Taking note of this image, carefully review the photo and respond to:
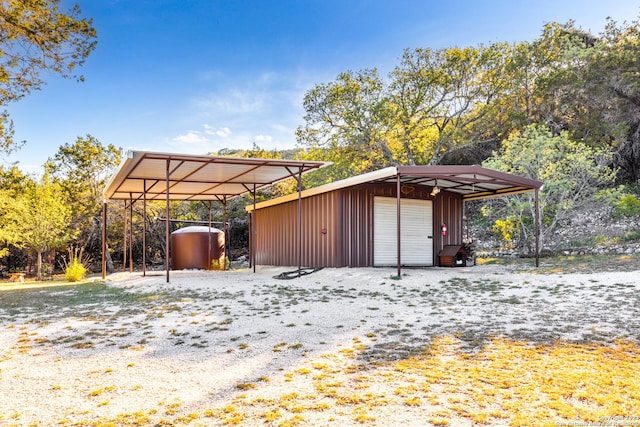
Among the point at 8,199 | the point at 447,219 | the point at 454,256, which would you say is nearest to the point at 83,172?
the point at 8,199

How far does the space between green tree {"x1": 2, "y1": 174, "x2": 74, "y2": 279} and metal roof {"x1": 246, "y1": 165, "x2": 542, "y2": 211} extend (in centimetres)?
815

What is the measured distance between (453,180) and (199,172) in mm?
5794

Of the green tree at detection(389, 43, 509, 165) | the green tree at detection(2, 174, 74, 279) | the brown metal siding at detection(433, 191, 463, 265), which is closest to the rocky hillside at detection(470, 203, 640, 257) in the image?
the brown metal siding at detection(433, 191, 463, 265)

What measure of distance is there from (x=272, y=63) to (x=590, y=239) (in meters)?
12.2

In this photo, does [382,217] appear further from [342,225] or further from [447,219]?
[447,219]

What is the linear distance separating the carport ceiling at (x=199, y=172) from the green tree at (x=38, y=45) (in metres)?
1.81

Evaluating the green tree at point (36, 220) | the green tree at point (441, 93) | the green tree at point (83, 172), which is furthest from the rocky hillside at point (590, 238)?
the green tree at point (83, 172)

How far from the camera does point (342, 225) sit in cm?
1035

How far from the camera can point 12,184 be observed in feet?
49.2

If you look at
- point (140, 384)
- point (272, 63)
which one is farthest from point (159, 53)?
point (140, 384)

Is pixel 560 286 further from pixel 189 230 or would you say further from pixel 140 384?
pixel 189 230

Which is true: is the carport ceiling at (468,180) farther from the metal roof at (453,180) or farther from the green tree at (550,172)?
the green tree at (550,172)

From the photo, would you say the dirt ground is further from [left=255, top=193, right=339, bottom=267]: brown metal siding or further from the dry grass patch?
[left=255, top=193, right=339, bottom=267]: brown metal siding

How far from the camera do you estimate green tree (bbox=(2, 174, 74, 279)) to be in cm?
1391
